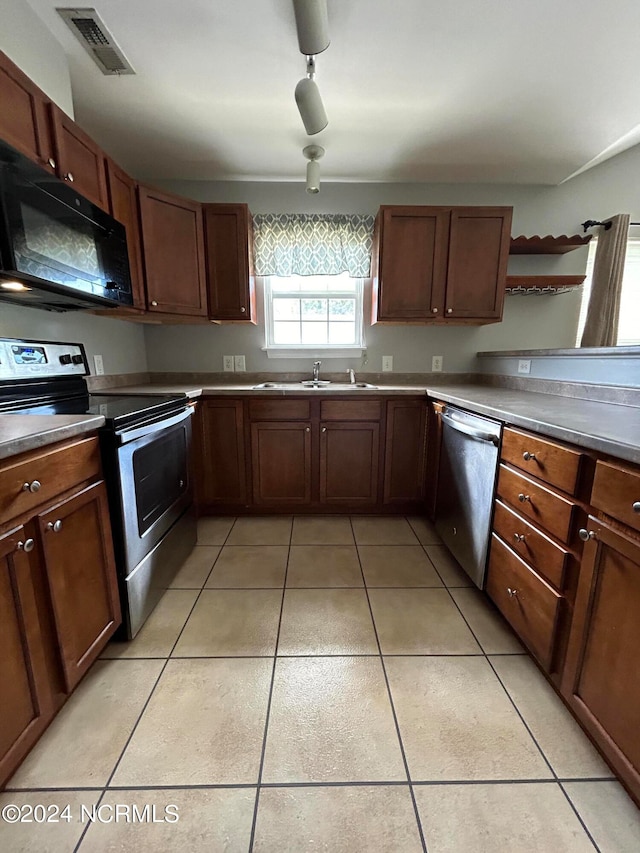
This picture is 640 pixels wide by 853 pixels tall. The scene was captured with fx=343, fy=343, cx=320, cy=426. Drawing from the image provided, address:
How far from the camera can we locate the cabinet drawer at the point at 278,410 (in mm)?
2252

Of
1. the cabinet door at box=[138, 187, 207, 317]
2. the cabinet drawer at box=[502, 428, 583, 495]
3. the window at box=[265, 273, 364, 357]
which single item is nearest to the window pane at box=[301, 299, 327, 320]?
the window at box=[265, 273, 364, 357]

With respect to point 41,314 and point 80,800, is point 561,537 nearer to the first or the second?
point 80,800

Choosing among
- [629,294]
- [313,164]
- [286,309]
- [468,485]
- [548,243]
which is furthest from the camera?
[286,309]

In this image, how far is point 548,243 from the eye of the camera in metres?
2.44

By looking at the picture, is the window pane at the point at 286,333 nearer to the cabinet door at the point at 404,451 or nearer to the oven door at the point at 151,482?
the cabinet door at the point at 404,451

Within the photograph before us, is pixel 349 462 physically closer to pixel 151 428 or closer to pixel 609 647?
pixel 151 428

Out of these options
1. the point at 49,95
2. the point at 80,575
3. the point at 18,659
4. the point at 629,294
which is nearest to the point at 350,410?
the point at 80,575

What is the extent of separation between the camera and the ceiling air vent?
4.38 feet

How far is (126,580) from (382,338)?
2305mm

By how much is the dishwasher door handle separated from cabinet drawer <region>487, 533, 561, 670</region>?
0.41 metres

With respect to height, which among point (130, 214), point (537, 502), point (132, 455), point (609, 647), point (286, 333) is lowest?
point (609, 647)

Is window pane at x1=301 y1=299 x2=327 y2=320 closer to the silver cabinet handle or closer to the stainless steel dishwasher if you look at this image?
the stainless steel dishwasher

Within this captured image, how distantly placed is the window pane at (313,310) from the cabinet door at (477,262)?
0.94 m

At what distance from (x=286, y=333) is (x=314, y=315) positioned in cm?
27
